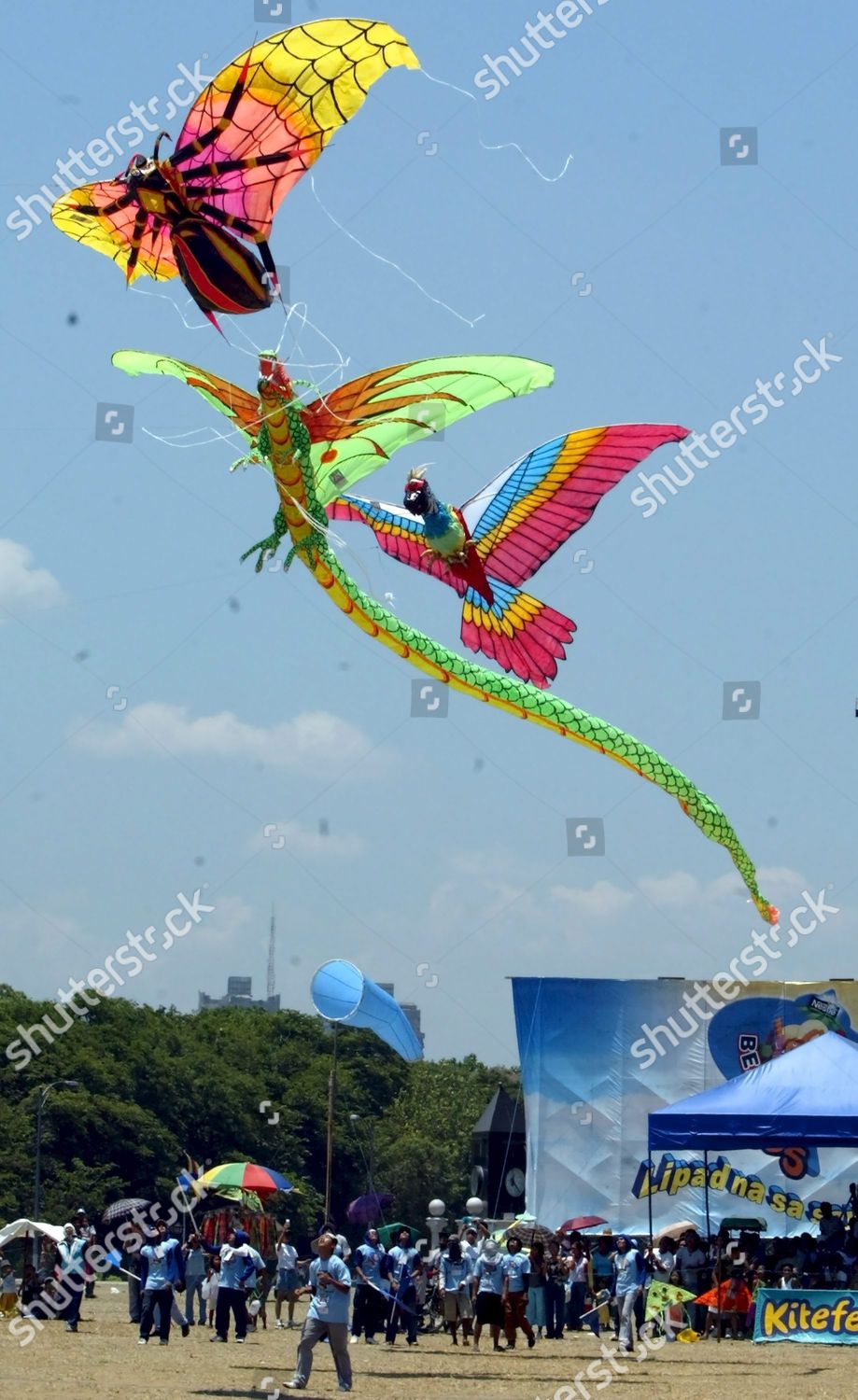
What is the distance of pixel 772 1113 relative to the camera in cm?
1961

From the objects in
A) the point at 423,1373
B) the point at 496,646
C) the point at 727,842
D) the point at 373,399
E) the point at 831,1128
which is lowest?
the point at 423,1373

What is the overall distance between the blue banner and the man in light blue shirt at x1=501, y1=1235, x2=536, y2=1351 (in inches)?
95.8

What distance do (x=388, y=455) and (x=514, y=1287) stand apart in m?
8.15

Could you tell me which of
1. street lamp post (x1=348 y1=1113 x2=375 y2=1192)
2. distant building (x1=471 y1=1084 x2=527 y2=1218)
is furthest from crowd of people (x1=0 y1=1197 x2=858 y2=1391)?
street lamp post (x1=348 y1=1113 x2=375 y2=1192)

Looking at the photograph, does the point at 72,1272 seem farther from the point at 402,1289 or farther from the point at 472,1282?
the point at 472,1282

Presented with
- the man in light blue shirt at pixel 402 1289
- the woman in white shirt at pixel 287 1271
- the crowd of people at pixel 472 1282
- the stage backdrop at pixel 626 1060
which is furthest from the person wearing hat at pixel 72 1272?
the stage backdrop at pixel 626 1060

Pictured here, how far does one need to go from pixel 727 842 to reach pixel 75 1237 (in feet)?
27.8

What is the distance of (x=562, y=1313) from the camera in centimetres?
2184

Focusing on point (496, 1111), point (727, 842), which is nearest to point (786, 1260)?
point (727, 842)

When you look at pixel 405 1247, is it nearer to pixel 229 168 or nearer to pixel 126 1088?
pixel 229 168

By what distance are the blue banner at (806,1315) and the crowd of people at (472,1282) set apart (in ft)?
2.20

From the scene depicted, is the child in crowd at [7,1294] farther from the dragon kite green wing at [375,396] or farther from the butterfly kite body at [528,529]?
the dragon kite green wing at [375,396]

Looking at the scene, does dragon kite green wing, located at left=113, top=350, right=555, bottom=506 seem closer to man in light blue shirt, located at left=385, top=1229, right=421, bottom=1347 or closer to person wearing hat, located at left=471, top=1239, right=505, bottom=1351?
person wearing hat, located at left=471, top=1239, right=505, bottom=1351

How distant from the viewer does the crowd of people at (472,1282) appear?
18891 mm
